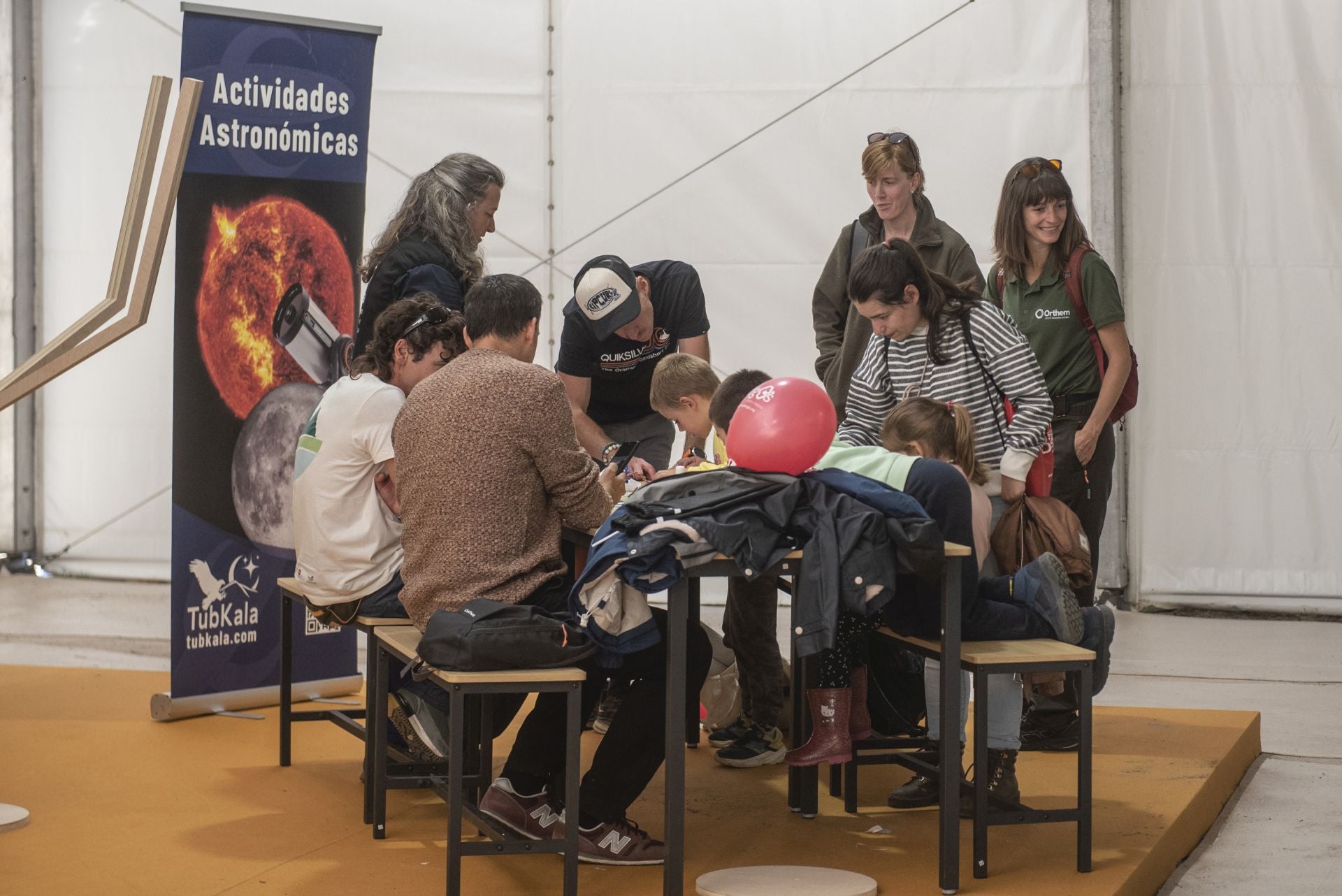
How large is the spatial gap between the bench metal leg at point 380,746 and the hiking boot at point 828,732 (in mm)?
876

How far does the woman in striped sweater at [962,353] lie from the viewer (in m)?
3.41

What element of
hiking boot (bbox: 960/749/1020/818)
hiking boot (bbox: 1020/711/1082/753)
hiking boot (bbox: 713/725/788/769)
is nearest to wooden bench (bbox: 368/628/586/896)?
hiking boot (bbox: 960/749/1020/818)

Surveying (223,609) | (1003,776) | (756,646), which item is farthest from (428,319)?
(1003,776)

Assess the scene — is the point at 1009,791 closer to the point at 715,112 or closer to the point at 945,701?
the point at 945,701

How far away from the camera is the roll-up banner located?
4.32 meters

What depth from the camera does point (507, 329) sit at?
10.0 ft

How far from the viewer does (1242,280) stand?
6.43 m

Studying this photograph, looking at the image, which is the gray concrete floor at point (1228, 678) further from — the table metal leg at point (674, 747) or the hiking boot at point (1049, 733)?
the table metal leg at point (674, 747)

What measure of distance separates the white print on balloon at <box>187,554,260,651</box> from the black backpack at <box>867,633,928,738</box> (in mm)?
1950

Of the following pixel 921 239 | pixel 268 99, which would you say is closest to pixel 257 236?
pixel 268 99

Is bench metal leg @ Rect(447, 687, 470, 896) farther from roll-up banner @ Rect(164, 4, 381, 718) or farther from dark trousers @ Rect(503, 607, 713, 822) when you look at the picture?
roll-up banner @ Rect(164, 4, 381, 718)

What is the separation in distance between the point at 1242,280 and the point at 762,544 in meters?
4.49

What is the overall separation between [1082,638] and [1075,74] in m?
3.97

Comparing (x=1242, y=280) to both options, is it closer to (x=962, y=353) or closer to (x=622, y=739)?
(x=962, y=353)
